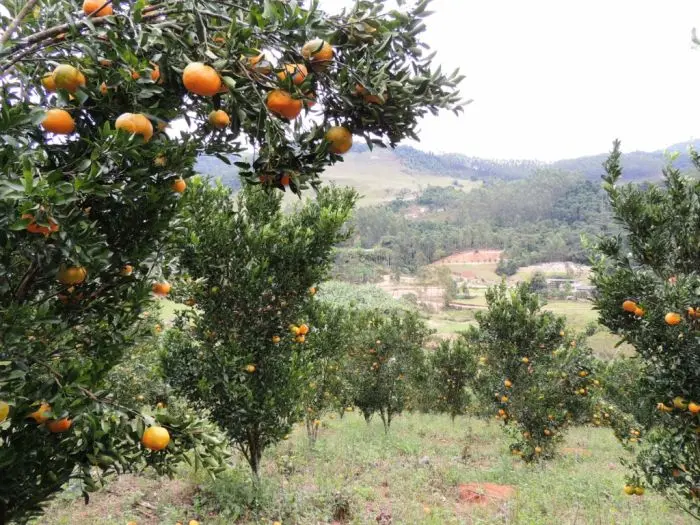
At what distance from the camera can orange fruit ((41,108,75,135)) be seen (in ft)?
4.81

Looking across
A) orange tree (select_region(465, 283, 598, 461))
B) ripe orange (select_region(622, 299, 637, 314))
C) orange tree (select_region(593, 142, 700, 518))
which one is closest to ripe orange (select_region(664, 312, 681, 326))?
orange tree (select_region(593, 142, 700, 518))

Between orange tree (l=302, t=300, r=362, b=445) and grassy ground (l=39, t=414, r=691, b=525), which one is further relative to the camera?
orange tree (l=302, t=300, r=362, b=445)

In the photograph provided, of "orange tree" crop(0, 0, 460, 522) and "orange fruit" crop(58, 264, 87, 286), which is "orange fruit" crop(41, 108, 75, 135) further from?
"orange fruit" crop(58, 264, 87, 286)

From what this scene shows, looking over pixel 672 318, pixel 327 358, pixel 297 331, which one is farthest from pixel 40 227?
pixel 327 358

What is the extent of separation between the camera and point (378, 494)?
22.3 ft

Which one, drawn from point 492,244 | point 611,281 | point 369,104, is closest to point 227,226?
point 369,104

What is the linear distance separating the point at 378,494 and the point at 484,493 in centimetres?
182

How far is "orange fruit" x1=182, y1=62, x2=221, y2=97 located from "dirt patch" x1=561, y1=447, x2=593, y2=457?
12.9m

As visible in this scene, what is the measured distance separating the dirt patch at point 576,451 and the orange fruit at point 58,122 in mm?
13036

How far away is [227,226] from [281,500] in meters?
3.75

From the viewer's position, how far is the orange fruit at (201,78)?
4.31 feet

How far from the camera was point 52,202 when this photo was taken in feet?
4.13

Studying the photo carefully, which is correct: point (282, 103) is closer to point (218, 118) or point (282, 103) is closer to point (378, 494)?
point (218, 118)

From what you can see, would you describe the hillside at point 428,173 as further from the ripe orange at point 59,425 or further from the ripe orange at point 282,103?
the ripe orange at point 282,103
